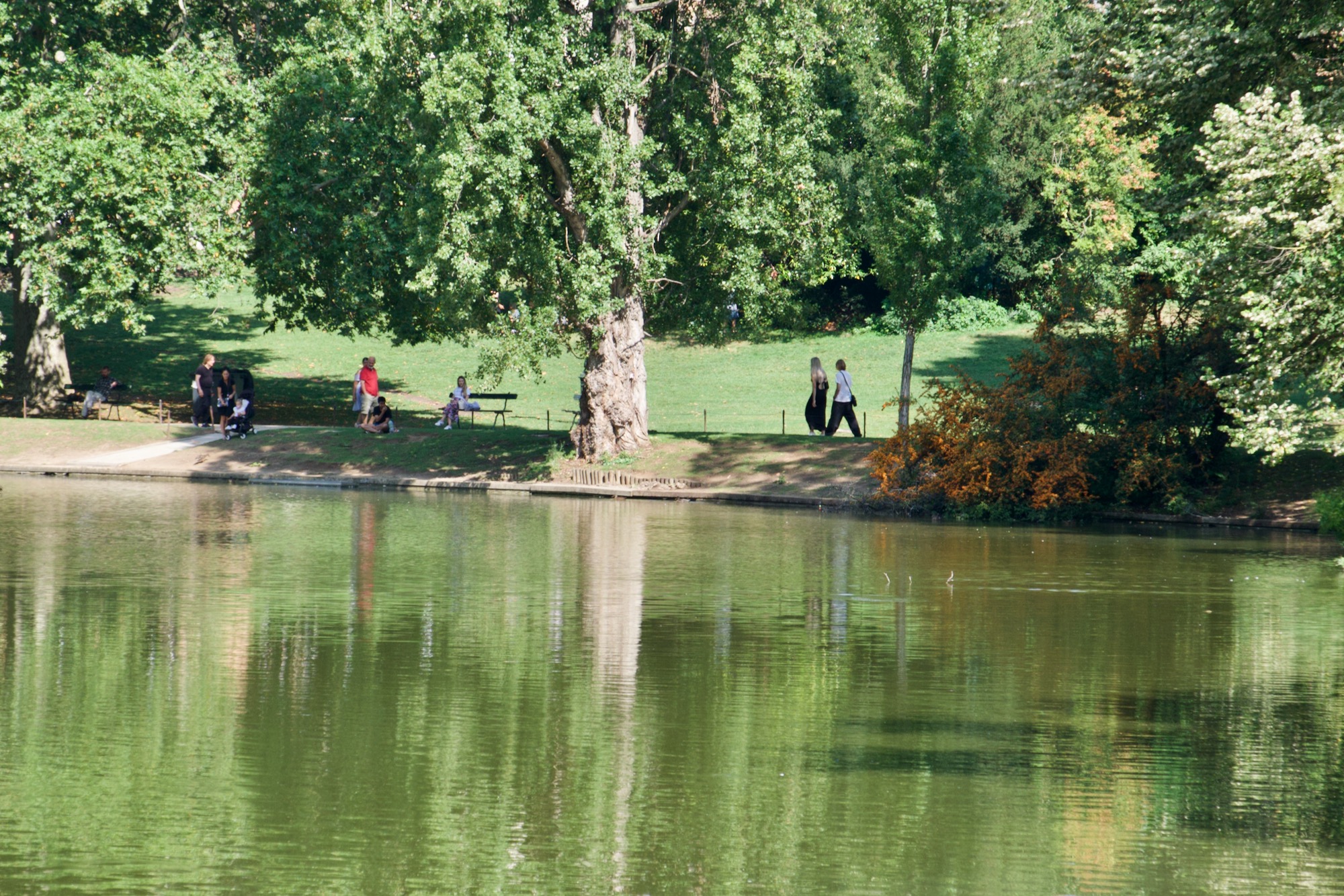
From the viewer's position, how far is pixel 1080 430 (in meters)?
25.2

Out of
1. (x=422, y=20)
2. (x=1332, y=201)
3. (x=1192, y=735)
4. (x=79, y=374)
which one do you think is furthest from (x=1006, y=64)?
(x=1192, y=735)

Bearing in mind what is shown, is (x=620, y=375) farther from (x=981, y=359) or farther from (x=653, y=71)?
(x=981, y=359)

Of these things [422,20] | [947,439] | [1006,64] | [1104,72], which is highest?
[1006,64]

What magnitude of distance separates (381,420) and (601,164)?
855 centimetres

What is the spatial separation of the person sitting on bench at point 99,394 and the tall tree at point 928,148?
59.3 feet

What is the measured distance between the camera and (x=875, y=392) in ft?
135

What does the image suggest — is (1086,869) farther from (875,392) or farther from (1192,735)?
(875,392)

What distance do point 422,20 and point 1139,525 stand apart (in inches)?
572

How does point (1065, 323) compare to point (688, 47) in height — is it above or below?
below

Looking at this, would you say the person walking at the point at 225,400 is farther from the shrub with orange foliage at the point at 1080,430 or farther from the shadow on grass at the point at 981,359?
the shadow on grass at the point at 981,359

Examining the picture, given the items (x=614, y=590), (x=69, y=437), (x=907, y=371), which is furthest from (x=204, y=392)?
(x=614, y=590)

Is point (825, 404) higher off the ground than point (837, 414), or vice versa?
point (825, 404)

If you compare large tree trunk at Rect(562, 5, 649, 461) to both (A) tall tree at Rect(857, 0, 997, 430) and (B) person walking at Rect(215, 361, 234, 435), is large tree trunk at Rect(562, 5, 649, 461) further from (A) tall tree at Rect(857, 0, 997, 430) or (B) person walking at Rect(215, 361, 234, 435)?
(B) person walking at Rect(215, 361, 234, 435)

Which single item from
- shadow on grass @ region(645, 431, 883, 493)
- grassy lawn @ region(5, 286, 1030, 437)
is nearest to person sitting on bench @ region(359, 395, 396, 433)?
grassy lawn @ region(5, 286, 1030, 437)
